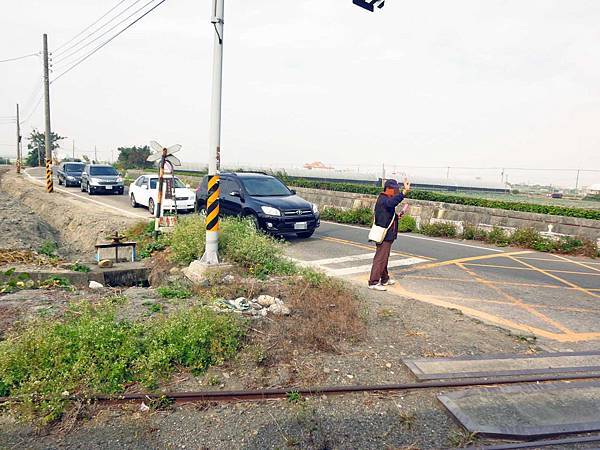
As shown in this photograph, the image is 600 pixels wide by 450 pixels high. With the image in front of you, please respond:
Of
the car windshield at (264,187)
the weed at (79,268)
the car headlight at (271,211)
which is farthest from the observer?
the car windshield at (264,187)

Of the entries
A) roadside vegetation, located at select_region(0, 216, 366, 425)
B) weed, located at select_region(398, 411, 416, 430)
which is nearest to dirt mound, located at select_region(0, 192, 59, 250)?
roadside vegetation, located at select_region(0, 216, 366, 425)

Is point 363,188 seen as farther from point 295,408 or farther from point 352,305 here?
point 295,408

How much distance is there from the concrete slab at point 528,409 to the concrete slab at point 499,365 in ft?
0.86

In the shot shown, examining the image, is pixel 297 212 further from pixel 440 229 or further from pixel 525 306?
pixel 525 306

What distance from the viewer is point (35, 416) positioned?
3.55 metres

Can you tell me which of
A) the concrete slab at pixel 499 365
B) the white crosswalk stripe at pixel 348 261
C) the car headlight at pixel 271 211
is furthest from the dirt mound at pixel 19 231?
the concrete slab at pixel 499 365

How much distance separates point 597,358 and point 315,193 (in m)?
15.0

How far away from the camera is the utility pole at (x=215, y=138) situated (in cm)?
711

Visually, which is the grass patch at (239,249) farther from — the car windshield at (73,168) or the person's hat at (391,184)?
Result: the car windshield at (73,168)

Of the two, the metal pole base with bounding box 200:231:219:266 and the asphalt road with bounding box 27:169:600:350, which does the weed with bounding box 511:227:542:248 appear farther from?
the metal pole base with bounding box 200:231:219:266

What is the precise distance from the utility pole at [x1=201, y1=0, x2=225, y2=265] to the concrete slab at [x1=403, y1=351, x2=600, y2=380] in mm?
3934

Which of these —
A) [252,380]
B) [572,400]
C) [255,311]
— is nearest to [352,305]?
[255,311]

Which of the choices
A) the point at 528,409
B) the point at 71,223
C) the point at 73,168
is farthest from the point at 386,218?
the point at 73,168

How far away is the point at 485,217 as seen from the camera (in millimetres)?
13945
